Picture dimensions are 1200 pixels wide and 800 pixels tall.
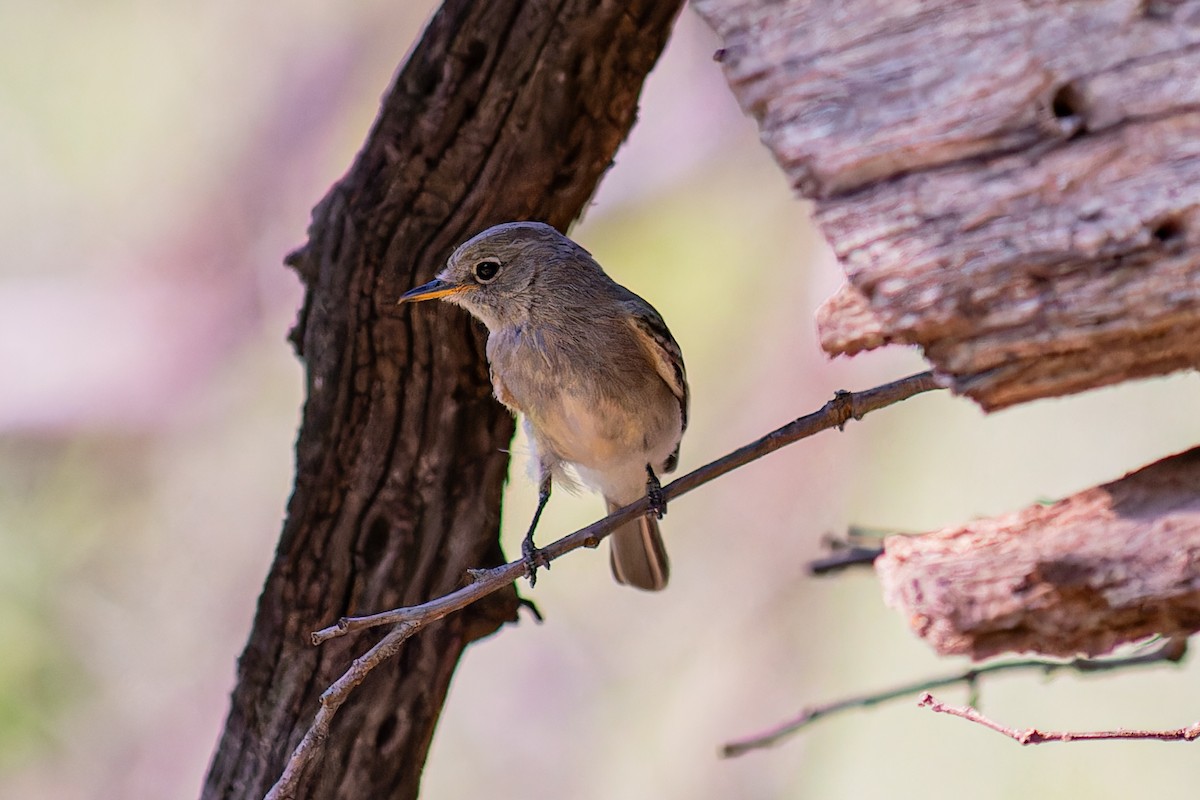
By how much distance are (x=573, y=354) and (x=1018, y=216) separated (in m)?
2.03

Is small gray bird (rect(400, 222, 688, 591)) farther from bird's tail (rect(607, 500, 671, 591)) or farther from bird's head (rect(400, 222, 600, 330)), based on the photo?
bird's tail (rect(607, 500, 671, 591))

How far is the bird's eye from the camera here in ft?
12.1

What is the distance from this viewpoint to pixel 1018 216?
6.74 feet

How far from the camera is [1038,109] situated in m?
2.06

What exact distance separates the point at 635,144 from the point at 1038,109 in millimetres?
5158

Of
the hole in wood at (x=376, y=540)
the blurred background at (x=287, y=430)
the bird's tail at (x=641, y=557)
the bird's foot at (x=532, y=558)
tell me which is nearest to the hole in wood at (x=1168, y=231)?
the bird's foot at (x=532, y=558)

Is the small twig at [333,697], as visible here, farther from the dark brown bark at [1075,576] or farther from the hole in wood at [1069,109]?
the hole in wood at [1069,109]

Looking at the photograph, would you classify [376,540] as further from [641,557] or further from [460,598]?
[641,557]

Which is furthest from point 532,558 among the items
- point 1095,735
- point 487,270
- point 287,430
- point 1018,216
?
point 287,430

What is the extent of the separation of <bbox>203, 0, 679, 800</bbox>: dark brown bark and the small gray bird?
0.84 feet

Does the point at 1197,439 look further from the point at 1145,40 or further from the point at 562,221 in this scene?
the point at 1145,40

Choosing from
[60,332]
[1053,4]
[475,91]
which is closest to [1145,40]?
[1053,4]

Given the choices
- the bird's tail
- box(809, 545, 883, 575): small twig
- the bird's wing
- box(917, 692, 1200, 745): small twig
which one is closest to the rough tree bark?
box(917, 692, 1200, 745): small twig

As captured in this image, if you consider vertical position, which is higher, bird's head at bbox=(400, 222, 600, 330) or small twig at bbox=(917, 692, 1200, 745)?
bird's head at bbox=(400, 222, 600, 330)
